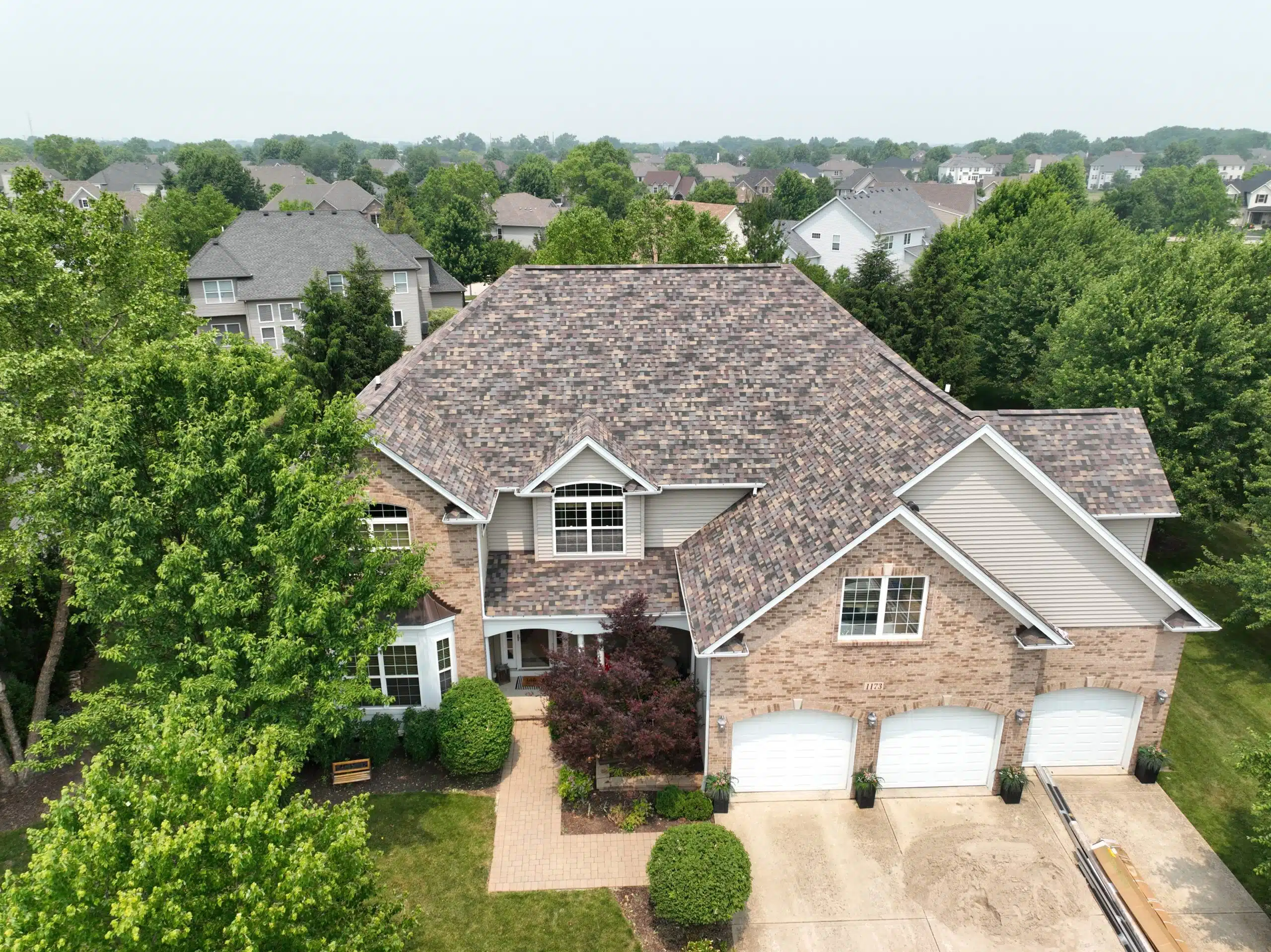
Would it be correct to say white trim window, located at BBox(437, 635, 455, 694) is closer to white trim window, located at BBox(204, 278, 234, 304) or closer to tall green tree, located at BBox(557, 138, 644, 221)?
white trim window, located at BBox(204, 278, 234, 304)

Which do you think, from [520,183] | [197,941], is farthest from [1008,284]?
[520,183]

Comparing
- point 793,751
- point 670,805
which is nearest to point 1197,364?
point 793,751

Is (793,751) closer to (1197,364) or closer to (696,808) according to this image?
(696,808)

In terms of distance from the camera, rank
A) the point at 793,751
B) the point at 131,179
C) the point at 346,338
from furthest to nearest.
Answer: the point at 131,179
the point at 346,338
the point at 793,751

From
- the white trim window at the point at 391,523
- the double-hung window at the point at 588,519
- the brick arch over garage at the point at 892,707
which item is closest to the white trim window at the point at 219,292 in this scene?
→ the white trim window at the point at 391,523

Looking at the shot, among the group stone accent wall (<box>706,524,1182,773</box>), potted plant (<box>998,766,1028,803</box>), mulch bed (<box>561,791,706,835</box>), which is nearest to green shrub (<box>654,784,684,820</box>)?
mulch bed (<box>561,791,706,835</box>)

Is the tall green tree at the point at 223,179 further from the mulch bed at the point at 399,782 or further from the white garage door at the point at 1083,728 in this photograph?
the white garage door at the point at 1083,728
